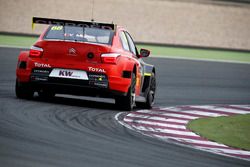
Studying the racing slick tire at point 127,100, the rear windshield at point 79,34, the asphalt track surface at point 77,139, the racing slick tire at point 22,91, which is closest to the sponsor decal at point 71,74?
the asphalt track surface at point 77,139

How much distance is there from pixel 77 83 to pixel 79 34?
35.6 inches

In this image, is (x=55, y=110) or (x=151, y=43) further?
(x=151, y=43)

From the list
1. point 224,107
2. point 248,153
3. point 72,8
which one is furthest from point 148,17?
point 248,153

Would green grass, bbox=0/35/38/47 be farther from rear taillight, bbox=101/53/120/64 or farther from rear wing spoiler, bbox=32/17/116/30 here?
rear taillight, bbox=101/53/120/64

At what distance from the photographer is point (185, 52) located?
37.6 meters

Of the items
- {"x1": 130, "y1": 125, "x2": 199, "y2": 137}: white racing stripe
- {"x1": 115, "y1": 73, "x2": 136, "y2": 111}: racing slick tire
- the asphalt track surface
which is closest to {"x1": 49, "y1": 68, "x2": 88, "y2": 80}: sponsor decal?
the asphalt track surface

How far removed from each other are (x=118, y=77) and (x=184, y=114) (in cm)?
185

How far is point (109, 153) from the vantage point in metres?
8.73

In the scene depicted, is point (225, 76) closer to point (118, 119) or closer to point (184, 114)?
point (184, 114)

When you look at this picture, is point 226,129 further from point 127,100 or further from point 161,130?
point 127,100

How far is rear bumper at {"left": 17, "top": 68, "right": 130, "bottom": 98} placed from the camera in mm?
13203

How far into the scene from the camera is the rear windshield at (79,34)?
13.6 meters

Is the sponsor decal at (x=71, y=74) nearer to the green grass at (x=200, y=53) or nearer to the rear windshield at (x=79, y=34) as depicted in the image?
→ the rear windshield at (x=79, y=34)

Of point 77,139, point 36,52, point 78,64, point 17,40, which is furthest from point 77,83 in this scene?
point 17,40
